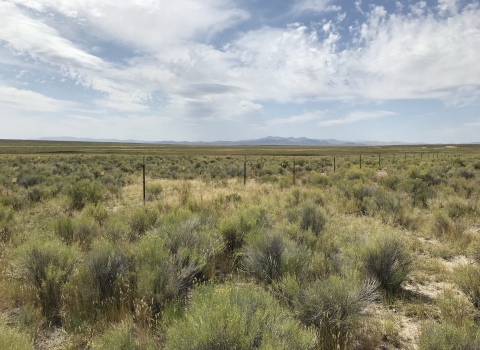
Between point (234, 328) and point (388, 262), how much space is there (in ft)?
12.3

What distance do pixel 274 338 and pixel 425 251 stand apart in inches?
231

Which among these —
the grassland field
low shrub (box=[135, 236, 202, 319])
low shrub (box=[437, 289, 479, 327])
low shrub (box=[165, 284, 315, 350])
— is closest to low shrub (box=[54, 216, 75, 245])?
the grassland field

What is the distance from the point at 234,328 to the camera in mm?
2621

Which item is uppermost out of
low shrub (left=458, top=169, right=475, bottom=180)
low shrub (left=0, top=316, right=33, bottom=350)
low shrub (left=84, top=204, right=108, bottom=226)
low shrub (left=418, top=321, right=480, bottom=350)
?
low shrub (left=458, top=169, right=475, bottom=180)

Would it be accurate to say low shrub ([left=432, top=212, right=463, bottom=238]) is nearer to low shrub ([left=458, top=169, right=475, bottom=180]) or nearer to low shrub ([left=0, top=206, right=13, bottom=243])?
low shrub ([left=0, top=206, right=13, bottom=243])

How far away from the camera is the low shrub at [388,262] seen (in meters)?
5.04

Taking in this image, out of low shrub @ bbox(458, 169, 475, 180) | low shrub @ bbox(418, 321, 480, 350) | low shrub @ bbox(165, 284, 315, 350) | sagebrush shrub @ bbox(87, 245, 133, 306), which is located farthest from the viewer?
low shrub @ bbox(458, 169, 475, 180)

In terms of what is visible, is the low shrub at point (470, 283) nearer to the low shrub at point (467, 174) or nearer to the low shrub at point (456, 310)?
the low shrub at point (456, 310)

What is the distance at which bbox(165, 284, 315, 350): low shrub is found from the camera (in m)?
2.59

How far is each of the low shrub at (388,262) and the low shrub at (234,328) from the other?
8.85ft

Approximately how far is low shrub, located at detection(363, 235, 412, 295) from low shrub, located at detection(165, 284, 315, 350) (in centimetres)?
270

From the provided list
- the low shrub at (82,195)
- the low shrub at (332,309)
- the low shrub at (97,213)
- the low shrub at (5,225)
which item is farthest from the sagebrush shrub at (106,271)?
the low shrub at (82,195)

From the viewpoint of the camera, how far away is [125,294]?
4.35 metres

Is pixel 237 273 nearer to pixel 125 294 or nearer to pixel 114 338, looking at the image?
pixel 125 294
